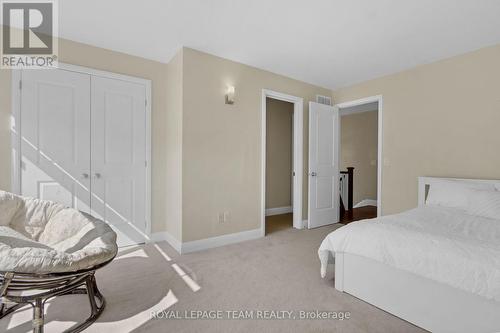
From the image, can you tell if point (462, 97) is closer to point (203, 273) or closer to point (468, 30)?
point (468, 30)

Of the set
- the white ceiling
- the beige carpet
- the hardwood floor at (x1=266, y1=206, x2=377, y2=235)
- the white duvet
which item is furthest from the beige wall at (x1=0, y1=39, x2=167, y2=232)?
the white duvet

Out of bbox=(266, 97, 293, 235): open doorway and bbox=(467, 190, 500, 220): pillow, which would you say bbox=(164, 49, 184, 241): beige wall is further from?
bbox=(467, 190, 500, 220): pillow

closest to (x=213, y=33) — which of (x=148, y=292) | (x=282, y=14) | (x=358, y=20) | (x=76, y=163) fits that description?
(x=282, y=14)

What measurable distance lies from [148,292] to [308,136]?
330 cm

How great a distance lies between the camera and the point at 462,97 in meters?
3.09

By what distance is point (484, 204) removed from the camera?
242 cm

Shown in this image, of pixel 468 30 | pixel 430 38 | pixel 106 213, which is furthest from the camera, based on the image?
pixel 106 213

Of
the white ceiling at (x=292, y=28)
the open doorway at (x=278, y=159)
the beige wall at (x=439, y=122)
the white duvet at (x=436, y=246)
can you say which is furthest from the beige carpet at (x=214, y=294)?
the white ceiling at (x=292, y=28)

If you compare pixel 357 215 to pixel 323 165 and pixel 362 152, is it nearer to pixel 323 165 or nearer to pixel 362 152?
pixel 323 165

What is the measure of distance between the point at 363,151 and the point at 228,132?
473cm

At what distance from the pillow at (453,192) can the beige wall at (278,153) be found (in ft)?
9.85

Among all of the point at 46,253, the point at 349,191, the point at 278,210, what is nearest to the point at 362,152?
the point at 349,191

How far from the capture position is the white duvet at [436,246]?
4.67 ft

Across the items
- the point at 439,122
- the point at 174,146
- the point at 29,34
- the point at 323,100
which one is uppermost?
the point at 29,34
